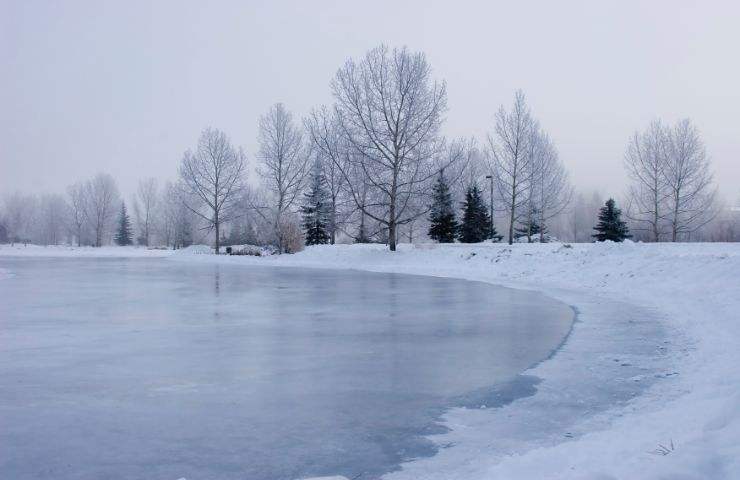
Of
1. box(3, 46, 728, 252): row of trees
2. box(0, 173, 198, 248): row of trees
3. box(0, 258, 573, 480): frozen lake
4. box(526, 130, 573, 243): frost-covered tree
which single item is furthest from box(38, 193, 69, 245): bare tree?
box(0, 258, 573, 480): frozen lake

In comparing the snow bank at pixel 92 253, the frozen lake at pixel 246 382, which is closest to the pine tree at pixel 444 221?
the snow bank at pixel 92 253

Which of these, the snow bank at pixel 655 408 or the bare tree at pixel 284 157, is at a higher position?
the bare tree at pixel 284 157

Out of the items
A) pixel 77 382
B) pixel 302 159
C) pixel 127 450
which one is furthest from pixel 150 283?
pixel 302 159

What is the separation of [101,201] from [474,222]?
70.7 meters

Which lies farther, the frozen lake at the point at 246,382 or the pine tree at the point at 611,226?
the pine tree at the point at 611,226

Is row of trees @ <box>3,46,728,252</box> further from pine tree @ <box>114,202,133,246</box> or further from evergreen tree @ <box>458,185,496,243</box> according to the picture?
pine tree @ <box>114,202,133,246</box>

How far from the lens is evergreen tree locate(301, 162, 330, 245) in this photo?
5634 cm

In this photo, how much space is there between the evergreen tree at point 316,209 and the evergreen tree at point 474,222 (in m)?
13.2

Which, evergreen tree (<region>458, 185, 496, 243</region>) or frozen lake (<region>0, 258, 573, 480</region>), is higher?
evergreen tree (<region>458, 185, 496, 243</region>)

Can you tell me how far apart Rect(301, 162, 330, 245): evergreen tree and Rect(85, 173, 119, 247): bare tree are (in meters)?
51.2

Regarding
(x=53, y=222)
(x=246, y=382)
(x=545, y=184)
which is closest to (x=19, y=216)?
(x=53, y=222)

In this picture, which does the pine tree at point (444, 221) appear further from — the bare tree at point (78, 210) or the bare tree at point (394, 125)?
the bare tree at point (78, 210)

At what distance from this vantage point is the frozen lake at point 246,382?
178 inches

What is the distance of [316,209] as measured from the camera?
56875 mm
